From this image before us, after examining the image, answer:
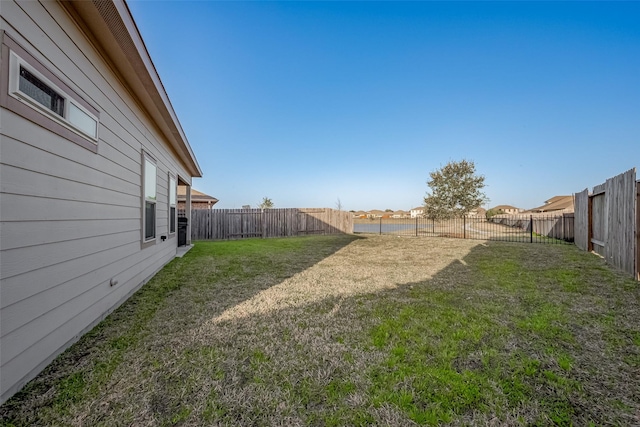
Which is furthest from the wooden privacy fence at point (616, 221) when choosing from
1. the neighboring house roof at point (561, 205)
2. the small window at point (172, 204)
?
the small window at point (172, 204)

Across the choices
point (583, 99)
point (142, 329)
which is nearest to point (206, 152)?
point (142, 329)

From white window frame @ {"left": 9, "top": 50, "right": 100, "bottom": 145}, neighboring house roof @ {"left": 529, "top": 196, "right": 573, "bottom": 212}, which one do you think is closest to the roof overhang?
white window frame @ {"left": 9, "top": 50, "right": 100, "bottom": 145}

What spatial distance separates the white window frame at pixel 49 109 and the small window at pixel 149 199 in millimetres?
1748

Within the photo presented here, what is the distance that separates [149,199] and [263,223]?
8216 millimetres

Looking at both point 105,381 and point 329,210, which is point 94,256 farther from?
point 329,210

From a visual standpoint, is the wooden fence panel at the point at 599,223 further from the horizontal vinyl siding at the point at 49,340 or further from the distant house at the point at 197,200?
the distant house at the point at 197,200

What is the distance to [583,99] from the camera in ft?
31.5

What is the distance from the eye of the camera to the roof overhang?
7.33ft

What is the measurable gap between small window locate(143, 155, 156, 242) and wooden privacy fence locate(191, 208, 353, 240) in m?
7.02

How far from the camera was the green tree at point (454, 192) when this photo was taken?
Result: 44.7 feet

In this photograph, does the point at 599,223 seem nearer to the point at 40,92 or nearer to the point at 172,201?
the point at 40,92

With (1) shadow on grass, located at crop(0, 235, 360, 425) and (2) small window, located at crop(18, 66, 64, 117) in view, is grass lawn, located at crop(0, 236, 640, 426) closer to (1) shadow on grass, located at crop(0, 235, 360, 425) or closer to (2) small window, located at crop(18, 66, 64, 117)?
(1) shadow on grass, located at crop(0, 235, 360, 425)

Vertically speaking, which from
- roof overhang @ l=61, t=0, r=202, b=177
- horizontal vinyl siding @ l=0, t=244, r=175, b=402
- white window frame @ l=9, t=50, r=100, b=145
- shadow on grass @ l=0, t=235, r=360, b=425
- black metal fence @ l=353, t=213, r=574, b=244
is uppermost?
roof overhang @ l=61, t=0, r=202, b=177

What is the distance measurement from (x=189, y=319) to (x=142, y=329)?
42cm
